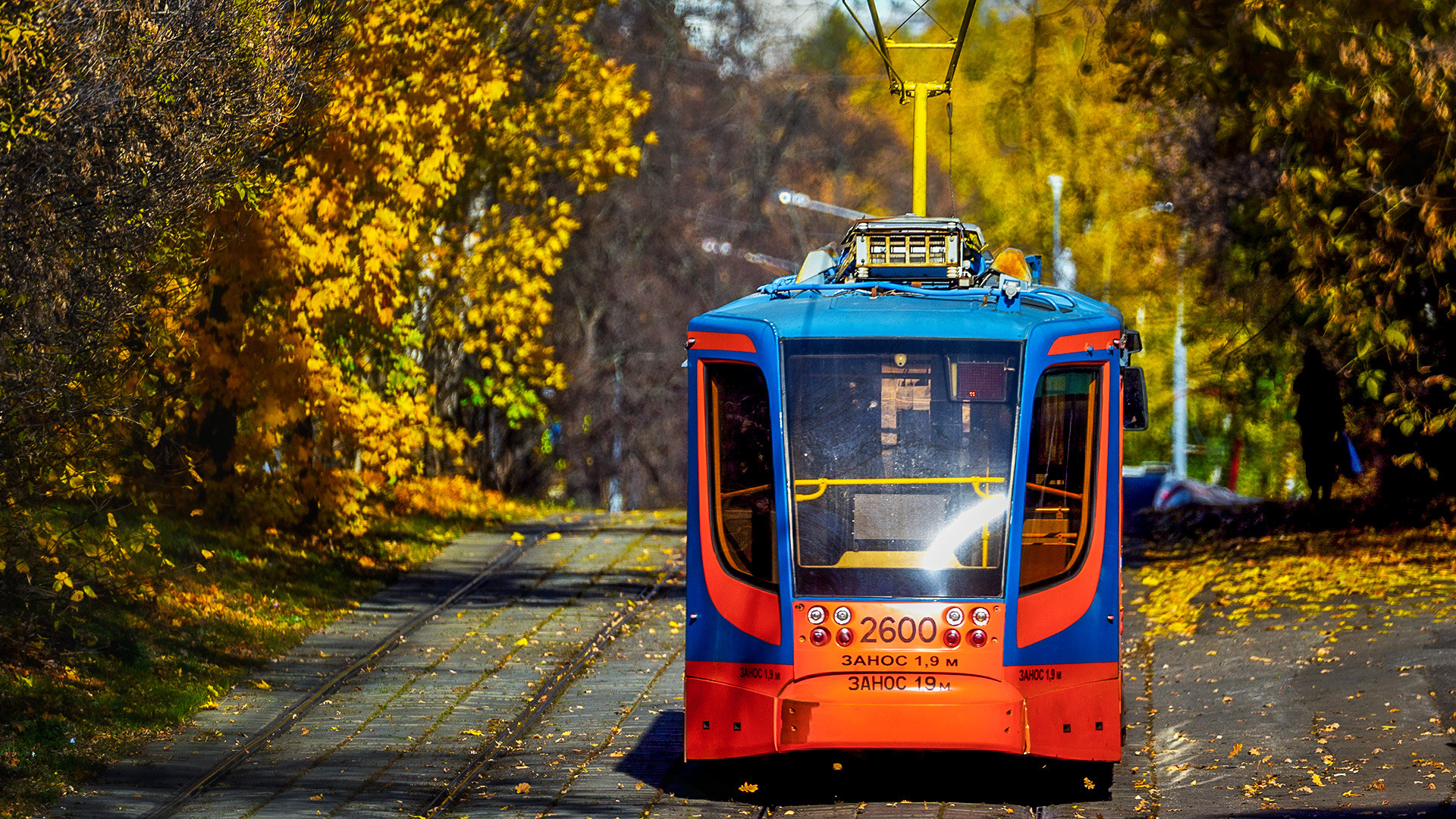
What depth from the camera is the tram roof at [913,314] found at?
9.55 m

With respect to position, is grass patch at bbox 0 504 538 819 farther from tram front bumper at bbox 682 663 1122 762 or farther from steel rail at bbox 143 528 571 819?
tram front bumper at bbox 682 663 1122 762

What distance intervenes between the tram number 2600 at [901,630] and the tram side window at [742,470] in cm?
58

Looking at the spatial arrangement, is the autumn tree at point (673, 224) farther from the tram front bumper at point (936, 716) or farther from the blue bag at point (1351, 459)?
the tram front bumper at point (936, 716)

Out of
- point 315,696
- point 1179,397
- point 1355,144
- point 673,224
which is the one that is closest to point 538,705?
point 315,696

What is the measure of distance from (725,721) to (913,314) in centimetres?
237

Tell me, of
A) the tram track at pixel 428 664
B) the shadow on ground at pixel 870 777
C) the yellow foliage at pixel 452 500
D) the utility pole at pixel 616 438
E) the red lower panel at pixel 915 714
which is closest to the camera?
the red lower panel at pixel 915 714

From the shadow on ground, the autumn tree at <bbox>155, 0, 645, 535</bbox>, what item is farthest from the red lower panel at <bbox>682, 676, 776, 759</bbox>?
the autumn tree at <bbox>155, 0, 645, 535</bbox>

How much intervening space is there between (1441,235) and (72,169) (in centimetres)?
1107

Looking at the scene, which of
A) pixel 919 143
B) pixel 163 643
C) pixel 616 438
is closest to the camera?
pixel 163 643

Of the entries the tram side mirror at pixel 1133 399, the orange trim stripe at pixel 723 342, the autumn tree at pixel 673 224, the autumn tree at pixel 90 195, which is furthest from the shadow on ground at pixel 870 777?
the autumn tree at pixel 673 224

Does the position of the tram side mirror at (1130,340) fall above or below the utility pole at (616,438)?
above

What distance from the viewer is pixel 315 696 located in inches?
523

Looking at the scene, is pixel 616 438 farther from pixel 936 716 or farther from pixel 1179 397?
pixel 936 716

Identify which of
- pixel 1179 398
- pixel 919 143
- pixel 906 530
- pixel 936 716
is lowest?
pixel 1179 398
